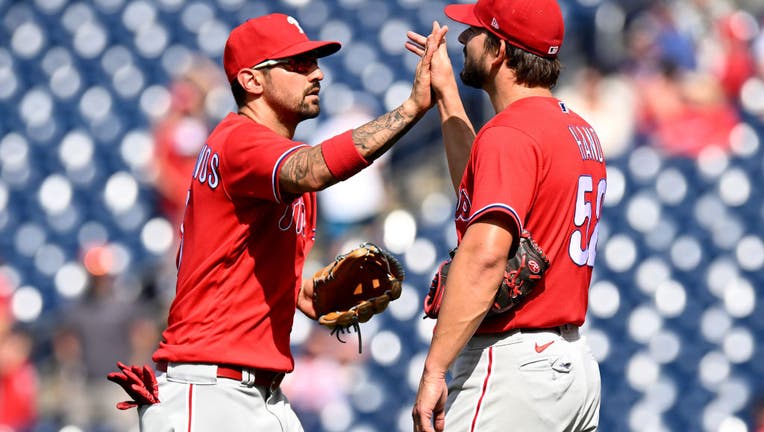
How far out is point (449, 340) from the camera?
2.27 meters

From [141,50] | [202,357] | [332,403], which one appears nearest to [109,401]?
[332,403]

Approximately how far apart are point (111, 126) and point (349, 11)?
1.64 meters

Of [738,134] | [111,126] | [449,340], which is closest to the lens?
[449,340]

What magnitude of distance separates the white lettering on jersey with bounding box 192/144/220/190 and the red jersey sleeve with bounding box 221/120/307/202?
36 mm

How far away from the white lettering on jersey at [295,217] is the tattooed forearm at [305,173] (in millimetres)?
284

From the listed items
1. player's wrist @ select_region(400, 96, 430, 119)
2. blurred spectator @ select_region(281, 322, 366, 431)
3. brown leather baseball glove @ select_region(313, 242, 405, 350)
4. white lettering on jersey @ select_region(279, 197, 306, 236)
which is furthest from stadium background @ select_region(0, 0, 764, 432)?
player's wrist @ select_region(400, 96, 430, 119)

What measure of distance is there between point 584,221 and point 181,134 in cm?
400

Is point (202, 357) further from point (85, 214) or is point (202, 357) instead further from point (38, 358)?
point (85, 214)

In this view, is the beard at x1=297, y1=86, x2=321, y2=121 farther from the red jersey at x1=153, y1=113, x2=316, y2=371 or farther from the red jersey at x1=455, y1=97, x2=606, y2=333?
the red jersey at x1=455, y1=97, x2=606, y2=333

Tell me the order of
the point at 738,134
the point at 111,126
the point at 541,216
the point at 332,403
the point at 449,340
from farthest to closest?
1. the point at 111,126
2. the point at 738,134
3. the point at 332,403
4. the point at 541,216
5. the point at 449,340

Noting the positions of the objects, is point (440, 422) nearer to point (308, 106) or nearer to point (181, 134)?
point (308, 106)

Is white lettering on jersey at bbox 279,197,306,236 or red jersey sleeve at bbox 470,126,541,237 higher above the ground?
red jersey sleeve at bbox 470,126,541,237

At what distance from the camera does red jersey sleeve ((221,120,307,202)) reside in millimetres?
2387

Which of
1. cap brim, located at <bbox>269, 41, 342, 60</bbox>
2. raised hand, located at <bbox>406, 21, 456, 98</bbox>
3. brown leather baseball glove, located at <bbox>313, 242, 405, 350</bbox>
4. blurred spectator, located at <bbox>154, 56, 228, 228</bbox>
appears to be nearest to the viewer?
raised hand, located at <bbox>406, 21, 456, 98</bbox>
